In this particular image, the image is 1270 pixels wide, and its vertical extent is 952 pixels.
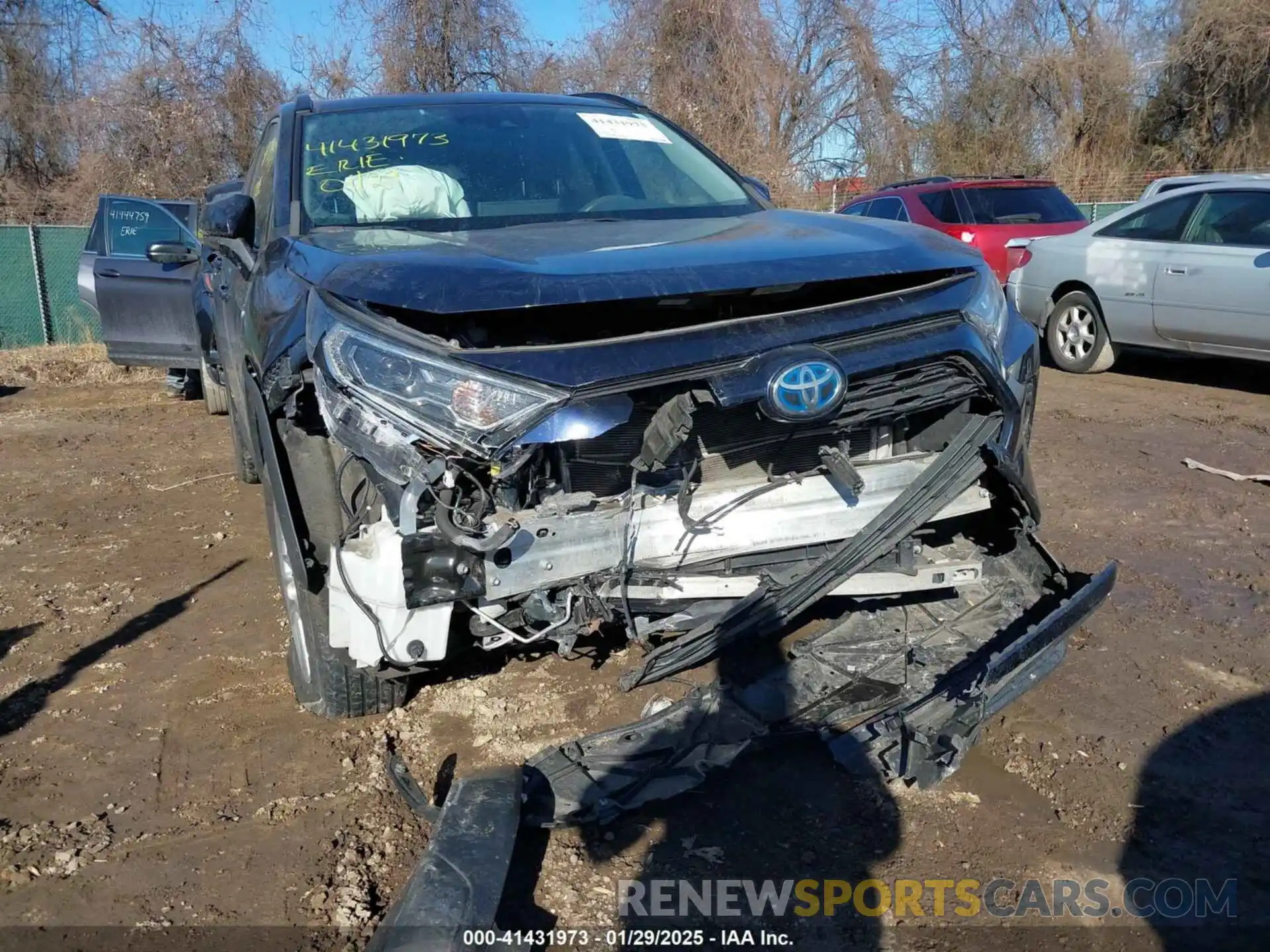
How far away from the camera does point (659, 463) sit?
8.11 ft

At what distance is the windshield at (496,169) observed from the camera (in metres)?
3.48

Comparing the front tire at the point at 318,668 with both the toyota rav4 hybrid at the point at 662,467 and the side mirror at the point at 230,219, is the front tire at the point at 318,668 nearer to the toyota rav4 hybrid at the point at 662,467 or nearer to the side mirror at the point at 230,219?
the toyota rav4 hybrid at the point at 662,467

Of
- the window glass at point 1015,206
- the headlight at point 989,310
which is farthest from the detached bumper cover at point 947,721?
the window glass at point 1015,206

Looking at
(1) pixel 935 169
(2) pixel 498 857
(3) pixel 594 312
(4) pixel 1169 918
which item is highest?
(1) pixel 935 169

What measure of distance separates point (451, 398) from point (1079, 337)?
7.61m

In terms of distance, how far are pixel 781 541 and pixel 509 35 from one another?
722 inches

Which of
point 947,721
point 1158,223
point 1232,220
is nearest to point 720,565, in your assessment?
point 947,721

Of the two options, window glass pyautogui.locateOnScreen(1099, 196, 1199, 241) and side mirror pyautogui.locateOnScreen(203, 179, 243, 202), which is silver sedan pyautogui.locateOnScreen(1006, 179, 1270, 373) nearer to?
window glass pyautogui.locateOnScreen(1099, 196, 1199, 241)

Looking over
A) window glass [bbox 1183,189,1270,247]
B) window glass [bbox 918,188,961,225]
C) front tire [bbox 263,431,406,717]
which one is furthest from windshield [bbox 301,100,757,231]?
window glass [bbox 918,188,961,225]

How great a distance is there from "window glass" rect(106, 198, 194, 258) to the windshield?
564 centimetres

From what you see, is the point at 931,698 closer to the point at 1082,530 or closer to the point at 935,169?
the point at 1082,530

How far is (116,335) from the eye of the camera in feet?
25.1

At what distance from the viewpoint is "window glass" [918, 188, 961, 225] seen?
35.0 feet

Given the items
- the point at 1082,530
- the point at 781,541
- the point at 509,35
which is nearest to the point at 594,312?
the point at 781,541
